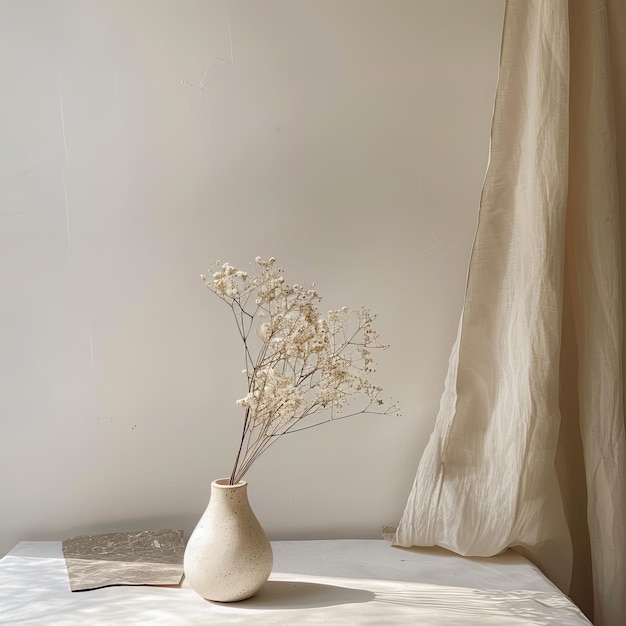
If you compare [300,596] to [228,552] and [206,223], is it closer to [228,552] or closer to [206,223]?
[228,552]

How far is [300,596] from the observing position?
3.28 feet

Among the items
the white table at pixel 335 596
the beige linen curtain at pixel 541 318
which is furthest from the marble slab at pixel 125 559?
the beige linen curtain at pixel 541 318

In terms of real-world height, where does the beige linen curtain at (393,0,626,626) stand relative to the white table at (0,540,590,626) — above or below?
above

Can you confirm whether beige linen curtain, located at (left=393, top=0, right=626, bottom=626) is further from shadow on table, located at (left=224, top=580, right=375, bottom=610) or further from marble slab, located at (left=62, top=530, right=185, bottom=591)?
marble slab, located at (left=62, top=530, right=185, bottom=591)

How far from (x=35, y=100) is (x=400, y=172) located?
2.37ft

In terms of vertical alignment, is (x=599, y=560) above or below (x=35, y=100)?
below

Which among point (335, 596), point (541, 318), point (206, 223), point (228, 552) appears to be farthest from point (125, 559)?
point (541, 318)

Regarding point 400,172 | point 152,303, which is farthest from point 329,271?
point 152,303

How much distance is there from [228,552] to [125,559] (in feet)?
0.92

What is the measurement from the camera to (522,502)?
1.14 m

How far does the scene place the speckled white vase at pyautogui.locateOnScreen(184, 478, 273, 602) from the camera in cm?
96

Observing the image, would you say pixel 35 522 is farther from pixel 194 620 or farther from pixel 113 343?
pixel 194 620

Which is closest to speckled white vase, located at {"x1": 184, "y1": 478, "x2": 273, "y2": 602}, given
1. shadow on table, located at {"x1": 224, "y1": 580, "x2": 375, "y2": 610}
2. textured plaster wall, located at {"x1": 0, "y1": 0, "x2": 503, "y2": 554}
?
shadow on table, located at {"x1": 224, "y1": 580, "x2": 375, "y2": 610}

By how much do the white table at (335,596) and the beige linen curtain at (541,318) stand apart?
72 mm
